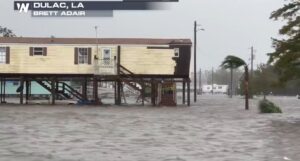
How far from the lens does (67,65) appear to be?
5038cm

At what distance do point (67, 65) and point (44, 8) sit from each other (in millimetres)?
16575

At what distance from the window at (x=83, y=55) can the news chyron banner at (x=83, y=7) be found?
50.9 ft

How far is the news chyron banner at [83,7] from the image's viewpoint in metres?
32.0

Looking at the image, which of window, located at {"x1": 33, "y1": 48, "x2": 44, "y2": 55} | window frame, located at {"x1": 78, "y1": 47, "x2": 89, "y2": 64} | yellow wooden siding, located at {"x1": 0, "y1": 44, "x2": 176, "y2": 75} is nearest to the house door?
yellow wooden siding, located at {"x1": 0, "y1": 44, "x2": 176, "y2": 75}

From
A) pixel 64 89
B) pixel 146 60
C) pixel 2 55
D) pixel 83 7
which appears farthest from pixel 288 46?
pixel 64 89

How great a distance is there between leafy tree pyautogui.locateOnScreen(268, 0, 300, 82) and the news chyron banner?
18.7ft

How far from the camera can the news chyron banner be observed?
3203cm

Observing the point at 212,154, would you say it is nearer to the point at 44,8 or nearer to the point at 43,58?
the point at 44,8

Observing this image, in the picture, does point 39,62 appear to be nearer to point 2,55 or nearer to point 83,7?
point 2,55

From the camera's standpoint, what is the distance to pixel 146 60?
5019 centimetres

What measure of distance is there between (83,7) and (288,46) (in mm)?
11577

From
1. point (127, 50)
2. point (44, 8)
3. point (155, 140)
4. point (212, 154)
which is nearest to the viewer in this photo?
point (212, 154)

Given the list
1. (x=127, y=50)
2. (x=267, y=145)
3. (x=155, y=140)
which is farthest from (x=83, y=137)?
(x=127, y=50)

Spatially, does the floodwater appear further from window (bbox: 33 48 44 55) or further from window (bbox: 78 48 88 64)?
window (bbox: 33 48 44 55)
